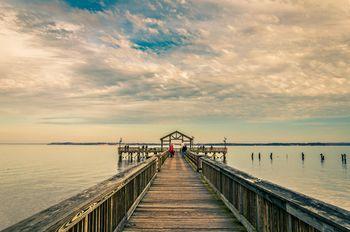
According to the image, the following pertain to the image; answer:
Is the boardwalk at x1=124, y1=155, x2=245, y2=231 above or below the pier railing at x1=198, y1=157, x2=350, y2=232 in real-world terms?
below

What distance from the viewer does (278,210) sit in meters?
4.12

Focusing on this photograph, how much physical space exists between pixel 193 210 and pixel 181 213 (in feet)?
1.60

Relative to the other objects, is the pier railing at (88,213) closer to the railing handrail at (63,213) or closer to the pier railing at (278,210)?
Answer: the railing handrail at (63,213)

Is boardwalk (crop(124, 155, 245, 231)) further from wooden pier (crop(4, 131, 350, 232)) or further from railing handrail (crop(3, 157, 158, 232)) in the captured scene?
railing handrail (crop(3, 157, 158, 232))

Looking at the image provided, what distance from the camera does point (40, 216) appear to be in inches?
107

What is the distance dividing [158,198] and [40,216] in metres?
6.62

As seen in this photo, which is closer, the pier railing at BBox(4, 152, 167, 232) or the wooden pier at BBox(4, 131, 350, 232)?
the pier railing at BBox(4, 152, 167, 232)

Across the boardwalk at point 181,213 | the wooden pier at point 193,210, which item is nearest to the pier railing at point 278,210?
the wooden pier at point 193,210

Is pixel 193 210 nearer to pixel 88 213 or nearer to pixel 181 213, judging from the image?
pixel 181 213

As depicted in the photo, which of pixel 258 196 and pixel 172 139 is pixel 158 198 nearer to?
pixel 258 196

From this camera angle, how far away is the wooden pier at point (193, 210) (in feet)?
9.22

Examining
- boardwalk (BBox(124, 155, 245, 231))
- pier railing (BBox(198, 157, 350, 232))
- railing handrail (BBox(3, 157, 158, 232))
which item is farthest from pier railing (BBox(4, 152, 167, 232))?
pier railing (BBox(198, 157, 350, 232))

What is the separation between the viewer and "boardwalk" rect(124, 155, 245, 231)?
19.7ft

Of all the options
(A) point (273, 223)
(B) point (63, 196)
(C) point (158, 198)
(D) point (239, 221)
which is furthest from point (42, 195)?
(A) point (273, 223)
